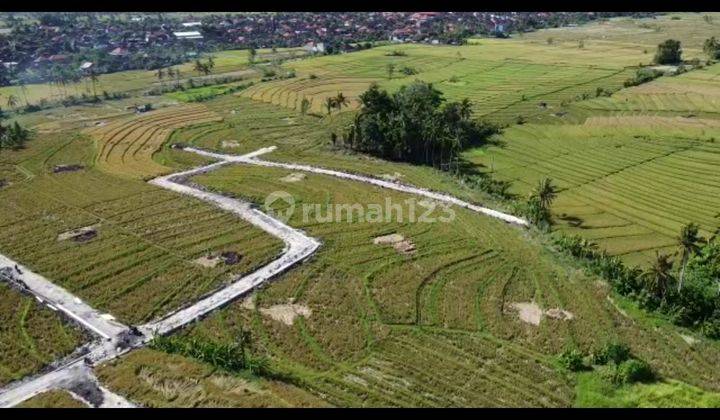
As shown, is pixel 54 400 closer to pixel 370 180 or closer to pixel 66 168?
pixel 370 180

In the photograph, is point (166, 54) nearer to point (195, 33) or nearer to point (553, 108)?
point (195, 33)

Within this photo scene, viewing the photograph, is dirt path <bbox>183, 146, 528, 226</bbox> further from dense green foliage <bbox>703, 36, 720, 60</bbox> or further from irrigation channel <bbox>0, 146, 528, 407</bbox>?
dense green foliage <bbox>703, 36, 720, 60</bbox>

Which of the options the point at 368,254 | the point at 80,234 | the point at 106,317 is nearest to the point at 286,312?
the point at 368,254

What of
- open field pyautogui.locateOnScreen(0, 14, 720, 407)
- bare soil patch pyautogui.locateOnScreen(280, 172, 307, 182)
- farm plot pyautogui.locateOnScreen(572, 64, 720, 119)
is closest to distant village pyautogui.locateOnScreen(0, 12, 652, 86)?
open field pyautogui.locateOnScreen(0, 14, 720, 407)

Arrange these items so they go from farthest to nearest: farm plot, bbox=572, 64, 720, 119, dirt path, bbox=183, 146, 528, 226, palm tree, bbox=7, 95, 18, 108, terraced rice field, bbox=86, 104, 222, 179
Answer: palm tree, bbox=7, 95, 18, 108
farm plot, bbox=572, 64, 720, 119
terraced rice field, bbox=86, 104, 222, 179
dirt path, bbox=183, 146, 528, 226
